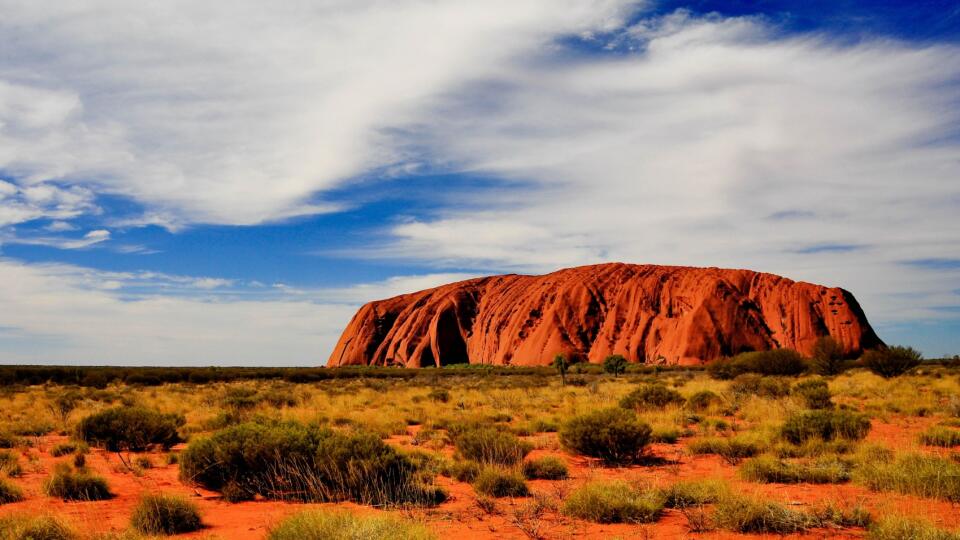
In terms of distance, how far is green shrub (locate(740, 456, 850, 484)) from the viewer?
28.2ft

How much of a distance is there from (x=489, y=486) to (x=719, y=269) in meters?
73.1

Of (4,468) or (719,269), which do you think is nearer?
(4,468)

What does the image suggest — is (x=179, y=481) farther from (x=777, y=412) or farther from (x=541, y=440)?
(x=777, y=412)

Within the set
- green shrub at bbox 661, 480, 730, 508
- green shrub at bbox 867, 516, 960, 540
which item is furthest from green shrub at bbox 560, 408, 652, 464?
green shrub at bbox 867, 516, 960, 540

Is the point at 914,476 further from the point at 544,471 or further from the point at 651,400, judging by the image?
the point at 651,400

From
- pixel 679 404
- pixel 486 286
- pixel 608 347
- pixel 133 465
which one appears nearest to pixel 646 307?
pixel 608 347

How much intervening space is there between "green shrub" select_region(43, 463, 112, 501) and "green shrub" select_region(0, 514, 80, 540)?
91.9 inches

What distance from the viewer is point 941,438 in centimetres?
1136

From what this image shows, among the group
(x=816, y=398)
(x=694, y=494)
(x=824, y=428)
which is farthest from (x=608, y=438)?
(x=816, y=398)

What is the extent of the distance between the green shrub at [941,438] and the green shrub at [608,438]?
5.50 m

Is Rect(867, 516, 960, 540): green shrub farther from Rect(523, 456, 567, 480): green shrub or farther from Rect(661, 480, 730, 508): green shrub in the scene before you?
Rect(523, 456, 567, 480): green shrub

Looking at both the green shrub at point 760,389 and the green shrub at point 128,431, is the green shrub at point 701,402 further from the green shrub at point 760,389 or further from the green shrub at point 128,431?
the green shrub at point 128,431

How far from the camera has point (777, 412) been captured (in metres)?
15.7

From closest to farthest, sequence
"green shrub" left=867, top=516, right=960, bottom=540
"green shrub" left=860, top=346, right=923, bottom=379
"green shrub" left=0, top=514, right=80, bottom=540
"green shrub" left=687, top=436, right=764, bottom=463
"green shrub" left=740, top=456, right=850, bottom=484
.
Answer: "green shrub" left=867, top=516, right=960, bottom=540 → "green shrub" left=0, top=514, right=80, bottom=540 → "green shrub" left=740, top=456, right=850, bottom=484 → "green shrub" left=687, top=436, right=764, bottom=463 → "green shrub" left=860, top=346, right=923, bottom=379
